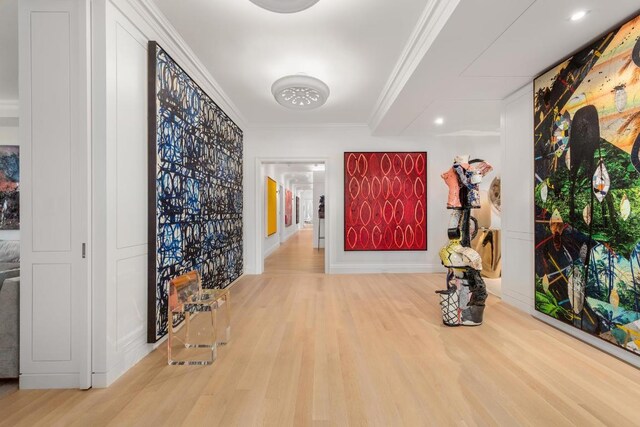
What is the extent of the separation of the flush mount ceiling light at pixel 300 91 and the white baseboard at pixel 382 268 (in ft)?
9.83

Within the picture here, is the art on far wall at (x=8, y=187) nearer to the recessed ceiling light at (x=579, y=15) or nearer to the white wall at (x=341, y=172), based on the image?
the white wall at (x=341, y=172)

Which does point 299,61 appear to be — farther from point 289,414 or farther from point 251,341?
point 289,414

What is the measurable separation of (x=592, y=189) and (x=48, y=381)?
430 centimetres

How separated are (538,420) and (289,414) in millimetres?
1368

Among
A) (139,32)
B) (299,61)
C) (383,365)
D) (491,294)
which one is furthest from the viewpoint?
(491,294)

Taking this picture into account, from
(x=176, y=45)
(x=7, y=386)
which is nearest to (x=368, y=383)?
(x=7, y=386)

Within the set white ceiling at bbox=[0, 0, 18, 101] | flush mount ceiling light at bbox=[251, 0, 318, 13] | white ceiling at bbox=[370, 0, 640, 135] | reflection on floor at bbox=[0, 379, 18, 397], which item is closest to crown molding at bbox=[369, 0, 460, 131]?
white ceiling at bbox=[370, 0, 640, 135]

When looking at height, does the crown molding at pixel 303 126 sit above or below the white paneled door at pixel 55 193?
above

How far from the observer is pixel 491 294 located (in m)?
4.14

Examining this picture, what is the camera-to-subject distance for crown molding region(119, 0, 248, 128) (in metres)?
2.36

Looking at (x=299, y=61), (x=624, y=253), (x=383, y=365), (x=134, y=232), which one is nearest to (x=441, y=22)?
(x=299, y=61)

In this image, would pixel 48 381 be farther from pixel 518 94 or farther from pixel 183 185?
pixel 518 94

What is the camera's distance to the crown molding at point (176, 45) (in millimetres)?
2359

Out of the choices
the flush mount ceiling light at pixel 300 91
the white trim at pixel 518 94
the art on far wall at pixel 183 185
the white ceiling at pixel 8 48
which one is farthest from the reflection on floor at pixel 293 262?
the white ceiling at pixel 8 48
